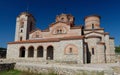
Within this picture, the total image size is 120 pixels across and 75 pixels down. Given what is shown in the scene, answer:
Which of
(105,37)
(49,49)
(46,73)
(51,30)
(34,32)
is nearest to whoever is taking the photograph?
(46,73)

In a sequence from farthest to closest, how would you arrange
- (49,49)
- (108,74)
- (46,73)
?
(49,49) → (46,73) → (108,74)

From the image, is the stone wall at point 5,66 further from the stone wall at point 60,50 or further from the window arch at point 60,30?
the window arch at point 60,30

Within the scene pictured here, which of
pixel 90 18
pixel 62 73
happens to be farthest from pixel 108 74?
pixel 90 18

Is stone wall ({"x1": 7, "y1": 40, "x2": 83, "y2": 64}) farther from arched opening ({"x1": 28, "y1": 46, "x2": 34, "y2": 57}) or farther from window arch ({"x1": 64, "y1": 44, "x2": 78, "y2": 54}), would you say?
arched opening ({"x1": 28, "y1": 46, "x2": 34, "y2": 57})

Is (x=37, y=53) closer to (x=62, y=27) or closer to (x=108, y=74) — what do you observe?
(x=62, y=27)

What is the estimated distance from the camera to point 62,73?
12.2 meters

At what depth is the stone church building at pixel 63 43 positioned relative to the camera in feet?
70.5

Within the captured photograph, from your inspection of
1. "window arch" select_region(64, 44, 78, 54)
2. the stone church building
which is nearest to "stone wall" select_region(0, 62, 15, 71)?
the stone church building

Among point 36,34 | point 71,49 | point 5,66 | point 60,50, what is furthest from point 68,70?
point 36,34

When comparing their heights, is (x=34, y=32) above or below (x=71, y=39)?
above

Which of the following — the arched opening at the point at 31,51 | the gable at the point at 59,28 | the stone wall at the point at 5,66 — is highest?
the gable at the point at 59,28

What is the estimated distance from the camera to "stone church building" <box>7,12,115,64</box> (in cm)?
2148

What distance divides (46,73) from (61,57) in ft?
29.1

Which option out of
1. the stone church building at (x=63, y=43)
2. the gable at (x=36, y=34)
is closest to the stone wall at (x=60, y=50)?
the stone church building at (x=63, y=43)
